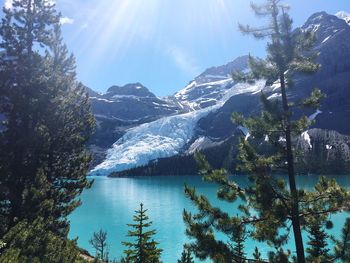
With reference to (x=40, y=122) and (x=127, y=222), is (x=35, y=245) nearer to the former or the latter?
(x=40, y=122)

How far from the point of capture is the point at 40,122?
1925cm

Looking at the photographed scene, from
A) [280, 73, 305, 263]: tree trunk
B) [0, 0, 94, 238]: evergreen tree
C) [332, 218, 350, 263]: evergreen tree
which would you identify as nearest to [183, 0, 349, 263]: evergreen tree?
[280, 73, 305, 263]: tree trunk

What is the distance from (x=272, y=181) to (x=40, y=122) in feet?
43.3

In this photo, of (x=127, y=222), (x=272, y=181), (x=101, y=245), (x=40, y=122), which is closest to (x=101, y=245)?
(x=101, y=245)

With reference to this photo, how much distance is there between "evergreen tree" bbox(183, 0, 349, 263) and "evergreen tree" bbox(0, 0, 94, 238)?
8.48m

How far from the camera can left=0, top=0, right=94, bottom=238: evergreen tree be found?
17578 mm

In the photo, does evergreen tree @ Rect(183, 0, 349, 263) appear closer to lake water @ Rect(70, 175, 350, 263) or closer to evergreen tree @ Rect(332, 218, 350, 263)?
evergreen tree @ Rect(332, 218, 350, 263)

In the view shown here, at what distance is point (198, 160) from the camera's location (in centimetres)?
1124

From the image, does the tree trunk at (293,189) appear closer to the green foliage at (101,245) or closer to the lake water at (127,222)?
the lake water at (127,222)

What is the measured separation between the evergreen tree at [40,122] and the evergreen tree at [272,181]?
848cm

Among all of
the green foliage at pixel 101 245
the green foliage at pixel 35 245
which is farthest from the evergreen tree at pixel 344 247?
the green foliage at pixel 101 245

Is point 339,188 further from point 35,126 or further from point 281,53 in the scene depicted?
point 35,126

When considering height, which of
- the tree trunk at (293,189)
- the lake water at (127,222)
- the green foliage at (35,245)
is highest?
the tree trunk at (293,189)

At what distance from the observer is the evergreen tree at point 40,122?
17.6 metres
